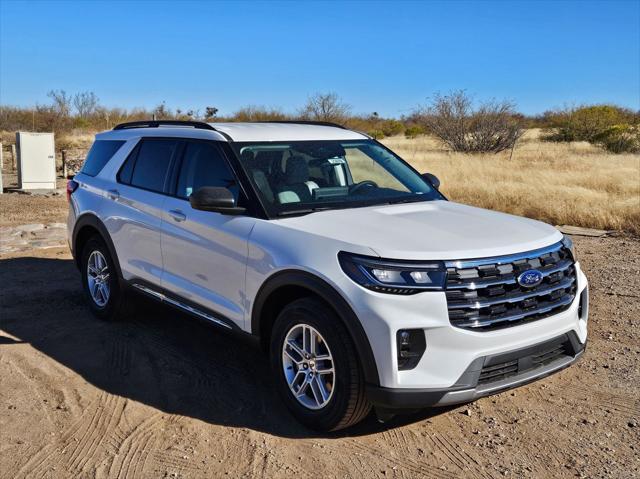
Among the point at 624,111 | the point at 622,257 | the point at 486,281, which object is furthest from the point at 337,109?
the point at 486,281

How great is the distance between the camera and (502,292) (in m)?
3.59

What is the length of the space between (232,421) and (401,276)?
1433 mm

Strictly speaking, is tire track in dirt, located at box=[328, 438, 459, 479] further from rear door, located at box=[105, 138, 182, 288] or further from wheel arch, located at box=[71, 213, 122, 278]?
wheel arch, located at box=[71, 213, 122, 278]

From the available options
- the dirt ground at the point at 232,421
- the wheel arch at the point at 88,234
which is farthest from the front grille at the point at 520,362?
the wheel arch at the point at 88,234

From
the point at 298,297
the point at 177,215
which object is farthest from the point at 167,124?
the point at 298,297

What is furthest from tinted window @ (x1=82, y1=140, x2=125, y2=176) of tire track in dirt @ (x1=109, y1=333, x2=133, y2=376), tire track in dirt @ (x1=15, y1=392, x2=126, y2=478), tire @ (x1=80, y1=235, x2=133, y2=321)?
tire track in dirt @ (x1=15, y1=392, x2=126, y2=478)

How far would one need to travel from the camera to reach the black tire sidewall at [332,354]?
3.58 metres

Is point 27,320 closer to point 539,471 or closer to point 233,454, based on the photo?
point 233,454

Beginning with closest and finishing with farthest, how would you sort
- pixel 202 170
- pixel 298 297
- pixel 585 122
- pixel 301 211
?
pixel 298 297 → pixel 301 211 → pixel 202 170 → pixel 585 122

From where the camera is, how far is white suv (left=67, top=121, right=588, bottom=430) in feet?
11.3

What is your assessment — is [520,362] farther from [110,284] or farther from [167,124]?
[110,284]

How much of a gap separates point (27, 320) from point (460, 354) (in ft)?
14.0

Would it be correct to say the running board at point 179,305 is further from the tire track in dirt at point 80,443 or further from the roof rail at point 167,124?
the roof rail at point 167,124

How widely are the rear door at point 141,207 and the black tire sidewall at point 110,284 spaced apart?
0.26 m
